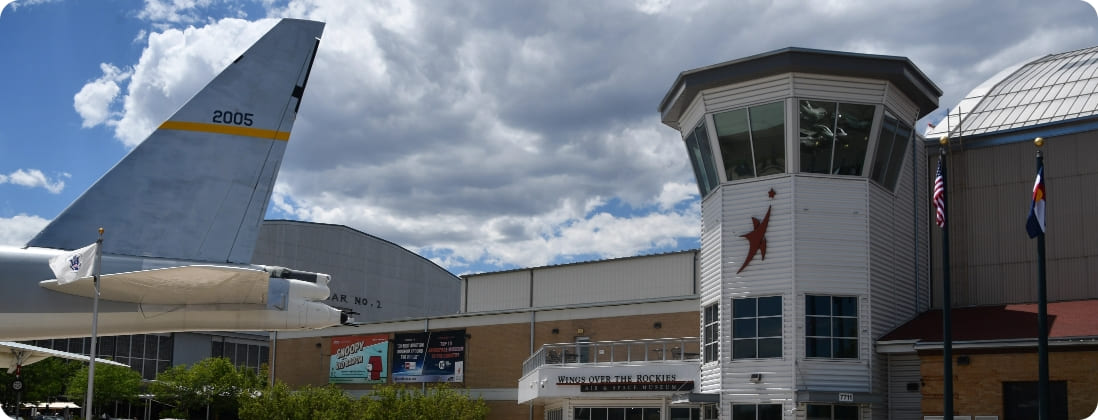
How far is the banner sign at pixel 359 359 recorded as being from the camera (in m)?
59.5

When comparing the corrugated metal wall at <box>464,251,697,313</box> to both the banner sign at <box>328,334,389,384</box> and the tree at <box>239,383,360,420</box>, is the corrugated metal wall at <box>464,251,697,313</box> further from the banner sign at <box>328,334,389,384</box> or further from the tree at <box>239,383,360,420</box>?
the tree at <box>239,383,360,420</box>

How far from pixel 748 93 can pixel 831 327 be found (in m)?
A: 7.58

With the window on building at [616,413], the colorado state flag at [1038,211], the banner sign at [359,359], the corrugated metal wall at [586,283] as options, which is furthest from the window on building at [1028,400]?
the banner sign at [359,359]

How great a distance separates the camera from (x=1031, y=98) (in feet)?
120

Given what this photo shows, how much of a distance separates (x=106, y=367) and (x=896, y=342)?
6396 centimetres

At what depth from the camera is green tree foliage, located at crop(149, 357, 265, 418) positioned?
74.2m

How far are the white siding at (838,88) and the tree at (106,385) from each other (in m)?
61.0

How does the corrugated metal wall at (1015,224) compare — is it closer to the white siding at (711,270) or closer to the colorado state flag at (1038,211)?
the white siding at (711,270)

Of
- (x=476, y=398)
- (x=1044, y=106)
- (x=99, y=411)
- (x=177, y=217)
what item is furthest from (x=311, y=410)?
(x=99, y=411)

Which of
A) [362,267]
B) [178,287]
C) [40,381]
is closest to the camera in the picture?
[178,287]

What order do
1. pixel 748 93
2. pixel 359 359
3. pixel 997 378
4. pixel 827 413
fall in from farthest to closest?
pixel 359 359 → pixel 748 93 → pixel 827 413 → pixel 997 378

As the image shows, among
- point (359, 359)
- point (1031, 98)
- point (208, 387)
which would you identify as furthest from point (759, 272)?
point (208, 387)

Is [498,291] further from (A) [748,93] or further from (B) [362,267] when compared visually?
(B) [362,267]

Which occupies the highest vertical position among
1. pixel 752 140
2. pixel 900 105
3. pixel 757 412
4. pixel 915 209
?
pixel 900 105
